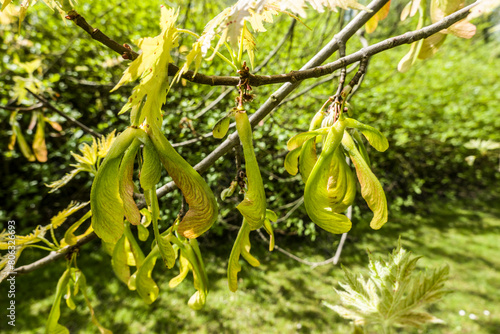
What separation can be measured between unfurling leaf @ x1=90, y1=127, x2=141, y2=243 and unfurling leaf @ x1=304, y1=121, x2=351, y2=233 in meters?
0.32

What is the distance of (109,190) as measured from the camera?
458 millimetres

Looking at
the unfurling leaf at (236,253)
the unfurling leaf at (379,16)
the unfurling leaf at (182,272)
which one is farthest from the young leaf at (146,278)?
the unfurling leaf at (379,16)

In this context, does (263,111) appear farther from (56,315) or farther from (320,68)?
(56,315)

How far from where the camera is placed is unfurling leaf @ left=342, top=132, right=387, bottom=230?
49 centimetres

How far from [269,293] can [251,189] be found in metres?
2.88

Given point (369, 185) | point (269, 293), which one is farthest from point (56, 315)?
point (269, 293)

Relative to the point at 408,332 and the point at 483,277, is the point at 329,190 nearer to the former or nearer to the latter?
the point at 408,332

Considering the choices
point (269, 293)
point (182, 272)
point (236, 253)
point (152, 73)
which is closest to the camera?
point (152, 73)

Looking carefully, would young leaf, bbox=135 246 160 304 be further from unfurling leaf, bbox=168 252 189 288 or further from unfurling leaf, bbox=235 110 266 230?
unfurling leaf, bbox=235 110 266 230

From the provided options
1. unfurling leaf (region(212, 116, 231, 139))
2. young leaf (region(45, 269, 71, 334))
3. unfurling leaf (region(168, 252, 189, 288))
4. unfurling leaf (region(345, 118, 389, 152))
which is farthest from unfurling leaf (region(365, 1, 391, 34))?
young leaf (region(45, 269, 71, 334))

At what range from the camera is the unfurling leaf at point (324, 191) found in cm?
49

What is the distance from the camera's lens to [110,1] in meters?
3.44

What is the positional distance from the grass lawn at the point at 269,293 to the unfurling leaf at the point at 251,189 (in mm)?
2285

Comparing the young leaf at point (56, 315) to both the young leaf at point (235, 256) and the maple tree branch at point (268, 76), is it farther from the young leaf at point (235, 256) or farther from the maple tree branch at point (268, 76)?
the maple tree branch at point (268, 76)
